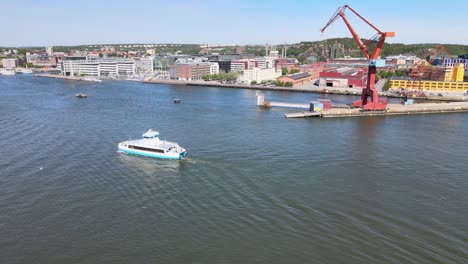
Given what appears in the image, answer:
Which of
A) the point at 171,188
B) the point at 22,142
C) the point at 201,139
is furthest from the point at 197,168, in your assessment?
the point at 22,142

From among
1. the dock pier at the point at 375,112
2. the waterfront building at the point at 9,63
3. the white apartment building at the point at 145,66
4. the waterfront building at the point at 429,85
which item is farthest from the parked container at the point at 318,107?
the waterfront building at the point at 9,63

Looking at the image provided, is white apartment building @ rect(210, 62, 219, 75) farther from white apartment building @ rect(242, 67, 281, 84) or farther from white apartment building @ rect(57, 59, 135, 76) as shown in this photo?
white apartment building @ rect(57, 59, 135, 76)

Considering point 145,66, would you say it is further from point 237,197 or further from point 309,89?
point 237,197

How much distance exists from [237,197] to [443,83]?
2133cm

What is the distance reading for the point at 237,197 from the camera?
6.20 metres

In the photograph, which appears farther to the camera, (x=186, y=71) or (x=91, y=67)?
(x=91, y=67)

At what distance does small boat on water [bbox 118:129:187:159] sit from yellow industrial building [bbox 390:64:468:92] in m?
19.0

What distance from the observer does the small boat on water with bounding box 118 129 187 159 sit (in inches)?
324

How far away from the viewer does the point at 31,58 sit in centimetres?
5047

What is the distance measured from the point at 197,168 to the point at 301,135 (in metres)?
4.43

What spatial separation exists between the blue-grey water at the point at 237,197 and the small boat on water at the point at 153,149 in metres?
0.20

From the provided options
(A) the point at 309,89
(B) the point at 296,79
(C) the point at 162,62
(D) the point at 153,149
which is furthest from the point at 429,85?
(C) the point at 162,62

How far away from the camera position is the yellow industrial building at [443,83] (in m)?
22.1

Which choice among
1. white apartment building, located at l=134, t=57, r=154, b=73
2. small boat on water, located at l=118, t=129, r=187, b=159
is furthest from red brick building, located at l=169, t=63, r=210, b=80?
small boat on water, located at l=118, t=129, r=187, b=159
